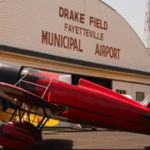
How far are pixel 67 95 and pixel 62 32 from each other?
39.6 feet

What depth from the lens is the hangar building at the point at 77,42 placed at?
1576 centimetres

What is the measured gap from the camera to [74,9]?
1923 centimetres

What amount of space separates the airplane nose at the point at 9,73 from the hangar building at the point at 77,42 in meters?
8.05

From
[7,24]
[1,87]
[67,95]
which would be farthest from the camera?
[7,24]

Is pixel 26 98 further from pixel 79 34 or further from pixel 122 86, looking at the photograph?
pixel 122 86

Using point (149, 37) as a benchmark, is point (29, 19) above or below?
below

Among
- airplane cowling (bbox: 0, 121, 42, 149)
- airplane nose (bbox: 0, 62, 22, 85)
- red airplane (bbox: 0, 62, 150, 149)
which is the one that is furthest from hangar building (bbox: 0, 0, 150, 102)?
airplane cowling (bbox: 0, 121, 42, 149)

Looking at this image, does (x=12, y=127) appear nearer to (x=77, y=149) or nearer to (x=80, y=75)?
(x=77, y=149)

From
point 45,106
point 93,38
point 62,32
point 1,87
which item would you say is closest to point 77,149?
point 45,106

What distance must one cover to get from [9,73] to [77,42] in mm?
12762

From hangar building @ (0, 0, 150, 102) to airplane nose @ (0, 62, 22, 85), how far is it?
317 inches

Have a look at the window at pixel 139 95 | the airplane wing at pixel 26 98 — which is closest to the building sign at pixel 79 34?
the window at pixel 139 95

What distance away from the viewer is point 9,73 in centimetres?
659

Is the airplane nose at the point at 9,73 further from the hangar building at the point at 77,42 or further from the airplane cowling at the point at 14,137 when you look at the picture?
the hangar building at the point at 77,42
